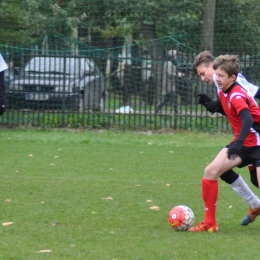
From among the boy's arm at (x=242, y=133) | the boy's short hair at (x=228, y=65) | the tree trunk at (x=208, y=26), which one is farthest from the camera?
the tree trunk at (x=208, y=26)

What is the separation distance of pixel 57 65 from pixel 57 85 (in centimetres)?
46

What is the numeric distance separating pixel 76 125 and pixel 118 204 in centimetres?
771

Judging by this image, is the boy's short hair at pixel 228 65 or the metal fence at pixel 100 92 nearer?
the boy's short hair at pixel 228 65

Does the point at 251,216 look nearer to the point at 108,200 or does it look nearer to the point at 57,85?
the point at 108,200

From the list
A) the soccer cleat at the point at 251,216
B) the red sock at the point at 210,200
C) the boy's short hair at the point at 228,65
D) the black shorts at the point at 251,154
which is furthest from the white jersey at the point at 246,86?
the soccer cleat at the point at 251,216

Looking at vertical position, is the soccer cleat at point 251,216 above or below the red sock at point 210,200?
below

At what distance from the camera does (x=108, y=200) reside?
7473mm

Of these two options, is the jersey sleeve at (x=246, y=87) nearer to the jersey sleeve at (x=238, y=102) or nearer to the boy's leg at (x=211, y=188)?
the jersey sleeve at (x=238, y=102)

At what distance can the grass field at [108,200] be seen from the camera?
5.30m

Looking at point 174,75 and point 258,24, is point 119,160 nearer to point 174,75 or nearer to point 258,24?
point 174,75

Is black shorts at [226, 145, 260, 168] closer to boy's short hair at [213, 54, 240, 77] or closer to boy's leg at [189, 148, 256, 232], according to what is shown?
boy's leg at [189, 148, 256, 232]

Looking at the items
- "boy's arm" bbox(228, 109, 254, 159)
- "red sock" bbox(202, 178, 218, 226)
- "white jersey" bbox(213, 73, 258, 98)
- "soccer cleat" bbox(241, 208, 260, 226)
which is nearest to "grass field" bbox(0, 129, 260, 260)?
"soccer cleat" bbox(241, 208, 260, 226)

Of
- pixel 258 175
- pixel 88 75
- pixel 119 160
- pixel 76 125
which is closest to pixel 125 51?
pixel 88 75

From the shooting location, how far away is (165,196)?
7.78 m
